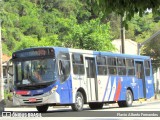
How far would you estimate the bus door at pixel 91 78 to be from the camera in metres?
22.6

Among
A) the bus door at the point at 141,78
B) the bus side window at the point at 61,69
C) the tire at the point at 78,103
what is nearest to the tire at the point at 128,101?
the bus door at the point at 141,78

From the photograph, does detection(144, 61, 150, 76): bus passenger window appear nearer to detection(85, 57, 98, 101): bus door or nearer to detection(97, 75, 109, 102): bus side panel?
detection(97, 75, 109, 102): bus side panel

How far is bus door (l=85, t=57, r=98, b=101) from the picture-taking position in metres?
22.6

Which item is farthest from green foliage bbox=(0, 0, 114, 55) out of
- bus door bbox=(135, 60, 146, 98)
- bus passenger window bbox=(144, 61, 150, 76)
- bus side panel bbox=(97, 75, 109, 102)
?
bus side panel bbox=(97, 75, 109, 102)

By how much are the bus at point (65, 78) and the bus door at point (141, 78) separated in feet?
8.05

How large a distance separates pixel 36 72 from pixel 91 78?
11.8 ft

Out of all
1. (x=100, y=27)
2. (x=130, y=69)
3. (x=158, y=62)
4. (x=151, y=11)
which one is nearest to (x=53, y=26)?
(x=158, y=62)

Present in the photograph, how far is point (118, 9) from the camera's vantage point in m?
6.26

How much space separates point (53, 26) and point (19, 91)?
65.8 m

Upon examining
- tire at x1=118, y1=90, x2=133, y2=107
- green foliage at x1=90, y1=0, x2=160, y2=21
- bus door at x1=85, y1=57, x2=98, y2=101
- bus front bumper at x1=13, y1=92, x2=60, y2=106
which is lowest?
tire at x1=118, y1=90, x2=133, y2=107

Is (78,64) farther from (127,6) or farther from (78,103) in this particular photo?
(127,6)

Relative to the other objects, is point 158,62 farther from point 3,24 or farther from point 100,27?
point 3,24

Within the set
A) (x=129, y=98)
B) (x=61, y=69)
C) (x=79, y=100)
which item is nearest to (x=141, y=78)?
(x=129, y=98)

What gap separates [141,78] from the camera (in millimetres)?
28328
